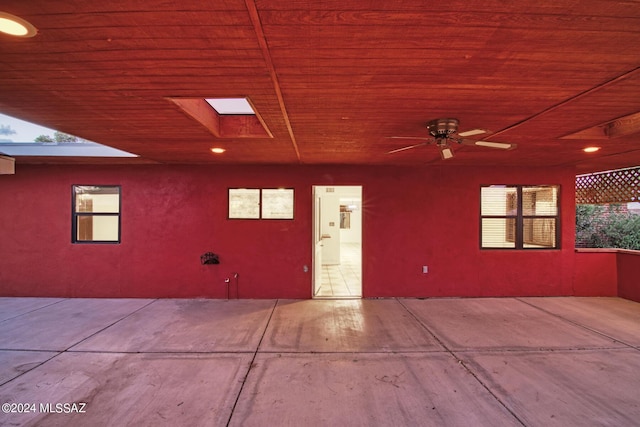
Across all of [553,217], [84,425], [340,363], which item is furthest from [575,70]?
[553,217]

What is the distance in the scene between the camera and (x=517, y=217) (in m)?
5.20

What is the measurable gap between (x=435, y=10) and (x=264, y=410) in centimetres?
272

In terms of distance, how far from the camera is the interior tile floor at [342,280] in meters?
5.30

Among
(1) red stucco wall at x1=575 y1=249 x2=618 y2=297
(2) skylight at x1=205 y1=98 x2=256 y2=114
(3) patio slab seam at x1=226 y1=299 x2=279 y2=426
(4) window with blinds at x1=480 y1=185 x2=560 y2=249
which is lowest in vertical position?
(3) patio slab seam at x1=226 y1=299 x2=279 y2=426

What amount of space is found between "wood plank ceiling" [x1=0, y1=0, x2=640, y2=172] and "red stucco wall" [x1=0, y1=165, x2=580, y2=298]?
6.88ft

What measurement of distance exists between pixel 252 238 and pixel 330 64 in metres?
3.81

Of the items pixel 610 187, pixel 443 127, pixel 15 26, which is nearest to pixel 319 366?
pixel 443 127

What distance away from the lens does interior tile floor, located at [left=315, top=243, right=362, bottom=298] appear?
17.4ft

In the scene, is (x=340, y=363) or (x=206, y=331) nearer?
(x=340, y=363)

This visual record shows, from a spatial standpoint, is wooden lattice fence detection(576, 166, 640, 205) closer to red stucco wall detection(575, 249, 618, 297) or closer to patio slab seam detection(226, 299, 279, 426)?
red stucco wall detection(575, 249, 618, 297)

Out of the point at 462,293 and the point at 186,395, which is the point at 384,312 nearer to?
the point at 462,293

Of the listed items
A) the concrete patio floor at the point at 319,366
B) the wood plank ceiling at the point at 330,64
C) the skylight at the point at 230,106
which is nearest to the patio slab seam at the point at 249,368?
the concrete patio floor at the point at 319,366

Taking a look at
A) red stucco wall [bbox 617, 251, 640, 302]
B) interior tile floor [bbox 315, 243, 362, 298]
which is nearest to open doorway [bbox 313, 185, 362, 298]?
interior tile floor [bbox 315, 243, 362, 298]

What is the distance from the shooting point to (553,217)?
17.1 feet
